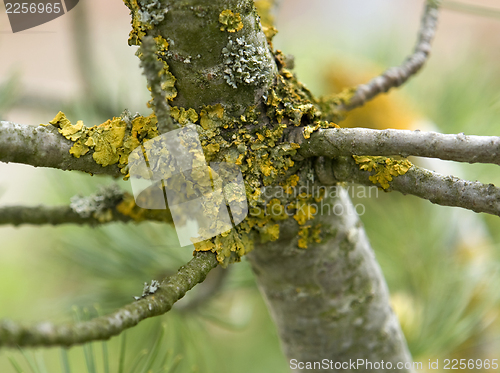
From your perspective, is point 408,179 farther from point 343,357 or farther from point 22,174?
point 22,174

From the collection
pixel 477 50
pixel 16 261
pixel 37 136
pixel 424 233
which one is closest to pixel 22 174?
pixel 16 261

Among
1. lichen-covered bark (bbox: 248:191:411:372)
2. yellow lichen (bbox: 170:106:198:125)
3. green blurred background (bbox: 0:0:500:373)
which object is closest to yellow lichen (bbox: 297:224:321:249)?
lichen-covered bark (bbox: 248:191:411:372)

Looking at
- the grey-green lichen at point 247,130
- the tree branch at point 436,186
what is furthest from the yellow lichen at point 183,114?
the tree branch at point 436,186

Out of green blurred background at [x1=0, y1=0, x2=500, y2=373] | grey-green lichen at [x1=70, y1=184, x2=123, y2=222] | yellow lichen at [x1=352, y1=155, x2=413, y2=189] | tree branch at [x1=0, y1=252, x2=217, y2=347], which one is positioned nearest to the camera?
tree branch at [x1=0, y1=252, x2=217, y2=347]

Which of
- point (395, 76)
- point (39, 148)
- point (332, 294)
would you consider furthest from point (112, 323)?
point (395, 76)

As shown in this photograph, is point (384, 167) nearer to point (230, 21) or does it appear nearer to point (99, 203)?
point (230, 21)

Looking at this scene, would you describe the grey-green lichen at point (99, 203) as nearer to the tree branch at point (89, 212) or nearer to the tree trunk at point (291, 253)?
the tree branch at point (89, 212)

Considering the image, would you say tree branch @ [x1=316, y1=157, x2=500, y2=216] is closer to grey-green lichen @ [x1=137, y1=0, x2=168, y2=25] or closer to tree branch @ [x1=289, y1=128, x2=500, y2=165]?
tree branch @ [x1=289, y1=128, x2=500, y2=165]
